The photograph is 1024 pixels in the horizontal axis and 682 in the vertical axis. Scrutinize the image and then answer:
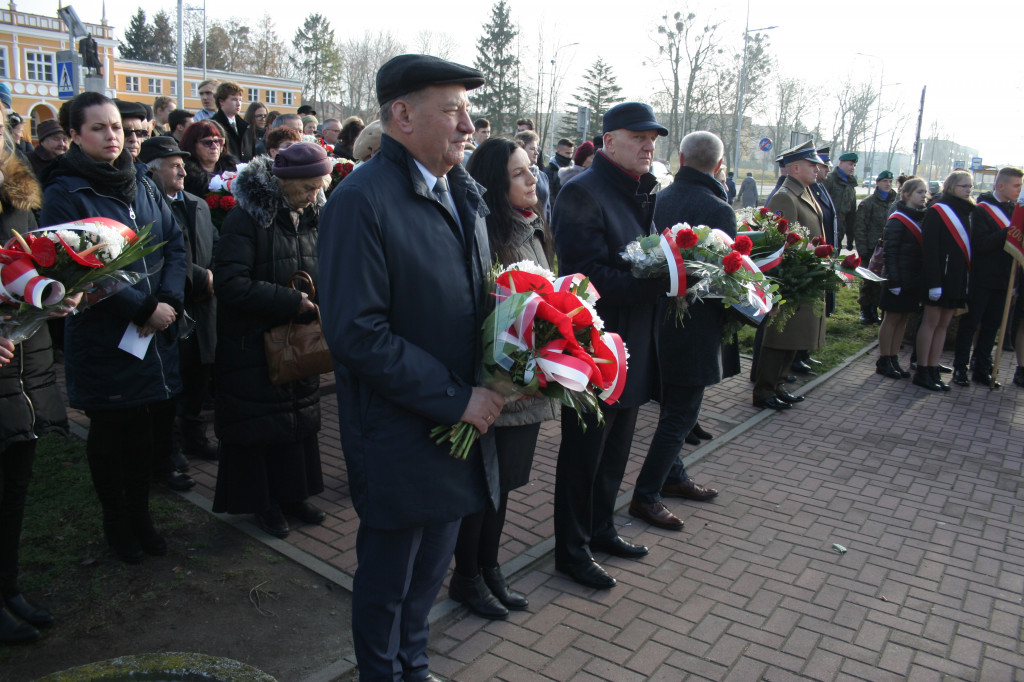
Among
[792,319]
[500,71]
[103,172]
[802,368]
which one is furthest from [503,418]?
[500,71]

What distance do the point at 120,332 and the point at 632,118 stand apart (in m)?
2.77

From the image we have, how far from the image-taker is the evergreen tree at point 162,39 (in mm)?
71750

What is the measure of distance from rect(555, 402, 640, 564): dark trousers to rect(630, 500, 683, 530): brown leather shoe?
78 centimetres

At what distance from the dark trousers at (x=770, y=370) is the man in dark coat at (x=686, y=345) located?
282 cm

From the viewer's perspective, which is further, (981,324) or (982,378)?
(982,378)

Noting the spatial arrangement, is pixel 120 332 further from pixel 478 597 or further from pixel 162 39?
pixel 162 39

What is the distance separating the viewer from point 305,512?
4465 mm

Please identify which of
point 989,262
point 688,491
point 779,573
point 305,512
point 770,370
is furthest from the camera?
point 989,262

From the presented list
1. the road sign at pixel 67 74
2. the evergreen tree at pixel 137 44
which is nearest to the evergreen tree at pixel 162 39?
the evergreen tree at pixel 137 44

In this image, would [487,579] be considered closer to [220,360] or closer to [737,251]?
[220,360]

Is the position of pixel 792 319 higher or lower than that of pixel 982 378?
higher

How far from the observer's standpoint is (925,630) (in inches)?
147

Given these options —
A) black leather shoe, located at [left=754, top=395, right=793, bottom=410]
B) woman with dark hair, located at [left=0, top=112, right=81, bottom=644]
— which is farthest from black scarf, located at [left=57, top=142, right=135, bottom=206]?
black leather shoe, located at [left=754, top=395, right=793, bottom=410]

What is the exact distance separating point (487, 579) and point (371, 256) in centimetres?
207
